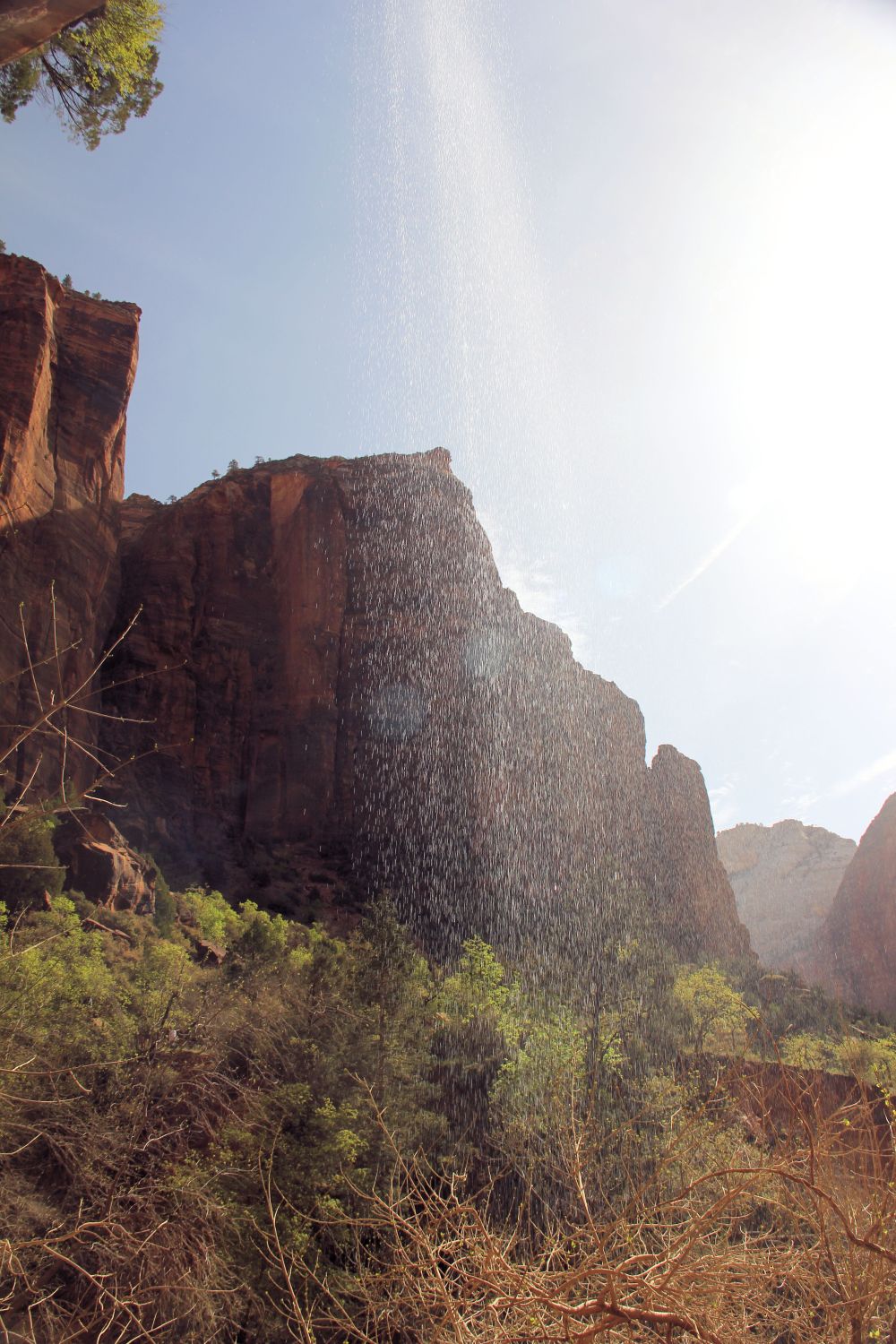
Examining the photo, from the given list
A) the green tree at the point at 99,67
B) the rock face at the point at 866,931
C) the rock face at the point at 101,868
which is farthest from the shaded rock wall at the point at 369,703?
the green tree at the point at 99,67

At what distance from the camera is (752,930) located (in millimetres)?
72125

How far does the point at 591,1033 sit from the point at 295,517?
2900 centimetres

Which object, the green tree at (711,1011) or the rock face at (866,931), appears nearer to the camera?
the green tree at (711,1011)

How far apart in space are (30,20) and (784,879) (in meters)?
86.2

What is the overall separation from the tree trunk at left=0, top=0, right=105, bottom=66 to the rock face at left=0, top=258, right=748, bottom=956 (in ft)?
91.8

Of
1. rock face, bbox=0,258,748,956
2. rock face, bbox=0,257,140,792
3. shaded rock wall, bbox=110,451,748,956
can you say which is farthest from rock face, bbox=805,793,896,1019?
rock face, bbox=0,257,140,792

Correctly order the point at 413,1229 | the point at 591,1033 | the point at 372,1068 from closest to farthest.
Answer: the point at 413,1229 < the point at 372,1068 < the point at 591,1033

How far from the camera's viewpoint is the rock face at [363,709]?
112ft

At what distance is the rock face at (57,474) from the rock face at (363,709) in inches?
56.2

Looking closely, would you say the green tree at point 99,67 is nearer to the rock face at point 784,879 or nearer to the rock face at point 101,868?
the rock face at point 101,868

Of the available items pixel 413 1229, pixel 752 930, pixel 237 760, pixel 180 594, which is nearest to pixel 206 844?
pixel 237 760

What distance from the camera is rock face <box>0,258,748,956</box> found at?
34031 millimetres

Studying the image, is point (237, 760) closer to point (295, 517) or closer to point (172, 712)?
point (172, 712)

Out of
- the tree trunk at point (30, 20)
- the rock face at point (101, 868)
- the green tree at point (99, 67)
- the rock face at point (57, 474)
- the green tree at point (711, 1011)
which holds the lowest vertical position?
the green tree at point (711, 1011)
